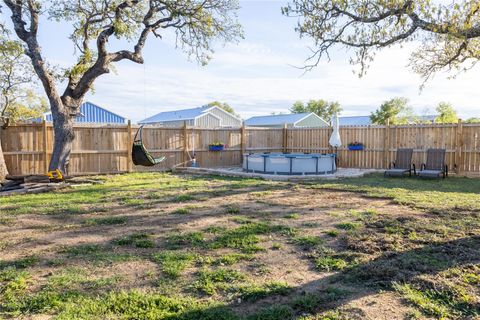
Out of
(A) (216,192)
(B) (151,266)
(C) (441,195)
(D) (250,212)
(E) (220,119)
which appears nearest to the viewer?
(B) (151,266)

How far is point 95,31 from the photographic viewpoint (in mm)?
11477

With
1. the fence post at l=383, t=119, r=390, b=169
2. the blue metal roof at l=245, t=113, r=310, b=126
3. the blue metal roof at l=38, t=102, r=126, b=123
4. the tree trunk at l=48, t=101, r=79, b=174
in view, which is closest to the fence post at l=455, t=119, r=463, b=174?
the fence post at l=383, t=119, r=390, b=169

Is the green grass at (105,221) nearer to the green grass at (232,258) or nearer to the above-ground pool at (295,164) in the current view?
the green grass at (232,258)

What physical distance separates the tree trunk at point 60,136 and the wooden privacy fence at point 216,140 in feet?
3.15

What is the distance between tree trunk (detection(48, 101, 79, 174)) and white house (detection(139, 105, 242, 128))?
17.5m

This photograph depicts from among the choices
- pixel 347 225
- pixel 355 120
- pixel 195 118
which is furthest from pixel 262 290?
pixel 355 120

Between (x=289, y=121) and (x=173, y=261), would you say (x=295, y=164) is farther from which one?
(x=289, y=121)

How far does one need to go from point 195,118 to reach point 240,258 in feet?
81.8

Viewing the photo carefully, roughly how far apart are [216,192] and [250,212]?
90.1 inches

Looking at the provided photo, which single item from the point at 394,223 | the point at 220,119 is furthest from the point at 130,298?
the point at 220,119

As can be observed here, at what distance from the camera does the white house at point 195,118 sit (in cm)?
2869

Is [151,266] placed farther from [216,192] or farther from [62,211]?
[216,192]

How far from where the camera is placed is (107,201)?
726 centimetres

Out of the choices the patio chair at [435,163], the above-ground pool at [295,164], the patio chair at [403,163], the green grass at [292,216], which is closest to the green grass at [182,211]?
the green grass at [292,216]
